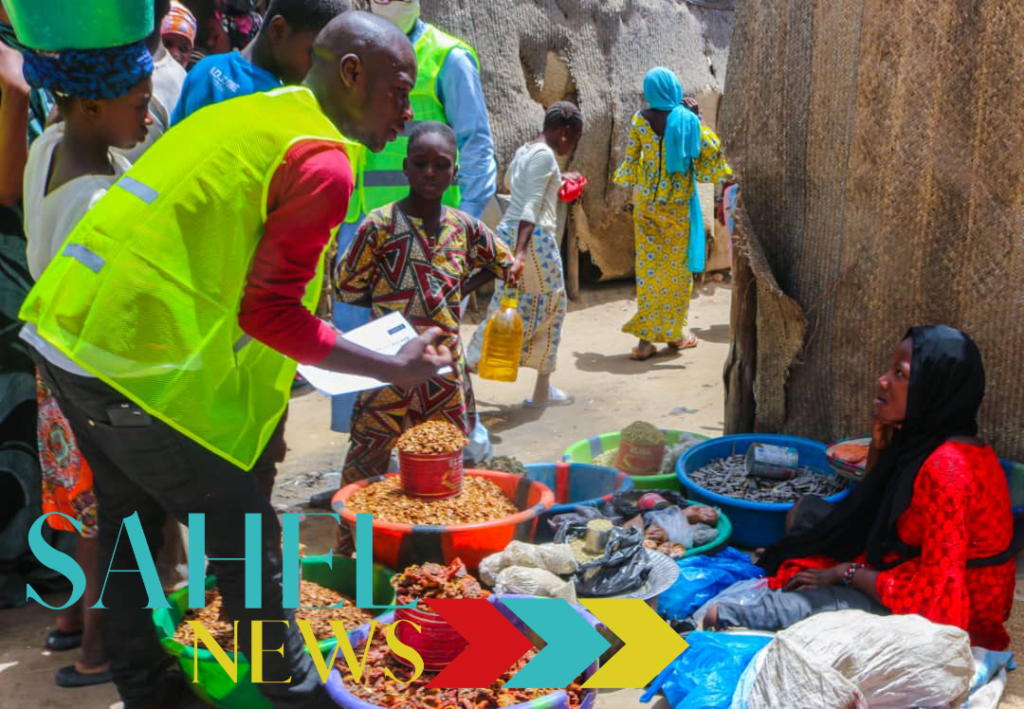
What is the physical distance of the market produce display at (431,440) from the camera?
3660 mm

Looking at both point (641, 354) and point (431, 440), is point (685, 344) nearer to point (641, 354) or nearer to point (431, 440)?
point (641, 354)

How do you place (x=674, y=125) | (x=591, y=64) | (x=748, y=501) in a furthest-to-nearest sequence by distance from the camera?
(x=591, y=64) < (x=674, y=125) < (x=748, y=501)

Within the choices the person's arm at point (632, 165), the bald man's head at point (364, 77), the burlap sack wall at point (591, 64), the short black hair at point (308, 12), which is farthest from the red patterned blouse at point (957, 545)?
the burlap sack wall at point (591, 64)

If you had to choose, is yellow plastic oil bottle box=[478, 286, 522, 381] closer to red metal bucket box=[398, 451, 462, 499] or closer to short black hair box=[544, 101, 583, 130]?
short black hair box=[544, 101, 583, 130]

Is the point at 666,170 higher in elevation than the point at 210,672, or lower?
higher

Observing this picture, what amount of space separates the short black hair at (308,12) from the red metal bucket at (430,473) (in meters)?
1.54

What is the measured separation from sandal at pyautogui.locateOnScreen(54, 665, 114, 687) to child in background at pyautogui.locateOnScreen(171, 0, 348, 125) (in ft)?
6.14

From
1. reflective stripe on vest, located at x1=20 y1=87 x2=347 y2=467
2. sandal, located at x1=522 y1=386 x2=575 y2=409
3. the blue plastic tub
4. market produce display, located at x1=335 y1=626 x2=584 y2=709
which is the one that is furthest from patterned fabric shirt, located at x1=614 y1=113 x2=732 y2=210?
reflective stripe on vest, located at x1=20 y1=87 x2=347 y2=467

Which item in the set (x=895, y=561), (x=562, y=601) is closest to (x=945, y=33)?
(x=895, y=561)

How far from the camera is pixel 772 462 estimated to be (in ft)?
13.8

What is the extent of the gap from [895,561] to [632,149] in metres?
4.70

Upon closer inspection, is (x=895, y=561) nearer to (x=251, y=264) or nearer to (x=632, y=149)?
(x=251, y=264)

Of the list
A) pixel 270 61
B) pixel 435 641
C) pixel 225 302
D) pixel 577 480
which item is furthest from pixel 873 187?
pixel 225 302

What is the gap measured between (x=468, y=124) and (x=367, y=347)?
2.33 m
